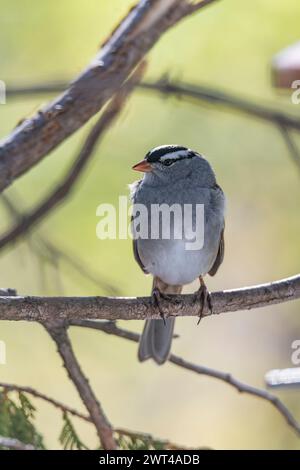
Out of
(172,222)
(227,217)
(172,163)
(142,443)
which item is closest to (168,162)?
(172,163)

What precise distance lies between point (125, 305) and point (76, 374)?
360 millimetres

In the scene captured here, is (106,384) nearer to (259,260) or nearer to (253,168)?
(259,260)

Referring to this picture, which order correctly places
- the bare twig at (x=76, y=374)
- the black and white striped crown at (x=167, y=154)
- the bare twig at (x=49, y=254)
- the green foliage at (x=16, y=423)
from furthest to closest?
1. the bare twig at (x=49, y=254)
2. the black and white striped crown at (x=167, y=154)
3. the green foliage at (x=16, y=423)
4. the bare twig at (x=76, y=374)

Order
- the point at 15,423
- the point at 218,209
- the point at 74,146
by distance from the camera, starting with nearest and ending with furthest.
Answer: the point at 15,423
the point at 218,209
the point at 74,146

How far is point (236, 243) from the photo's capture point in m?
5.97

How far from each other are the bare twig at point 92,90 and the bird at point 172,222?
12.4 inches

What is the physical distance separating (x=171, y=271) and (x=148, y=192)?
34 cm

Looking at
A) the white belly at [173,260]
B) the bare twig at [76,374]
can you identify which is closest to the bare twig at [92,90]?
the white belly at [173,260]

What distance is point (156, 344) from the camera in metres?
3.48

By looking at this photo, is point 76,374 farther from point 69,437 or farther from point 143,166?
point 143,166

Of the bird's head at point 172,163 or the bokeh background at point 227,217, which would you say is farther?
the bokeh background at point 227,217

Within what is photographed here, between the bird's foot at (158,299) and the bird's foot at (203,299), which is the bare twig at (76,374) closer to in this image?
the bird's foot at (158,299)

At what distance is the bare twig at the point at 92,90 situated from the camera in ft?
11.1
